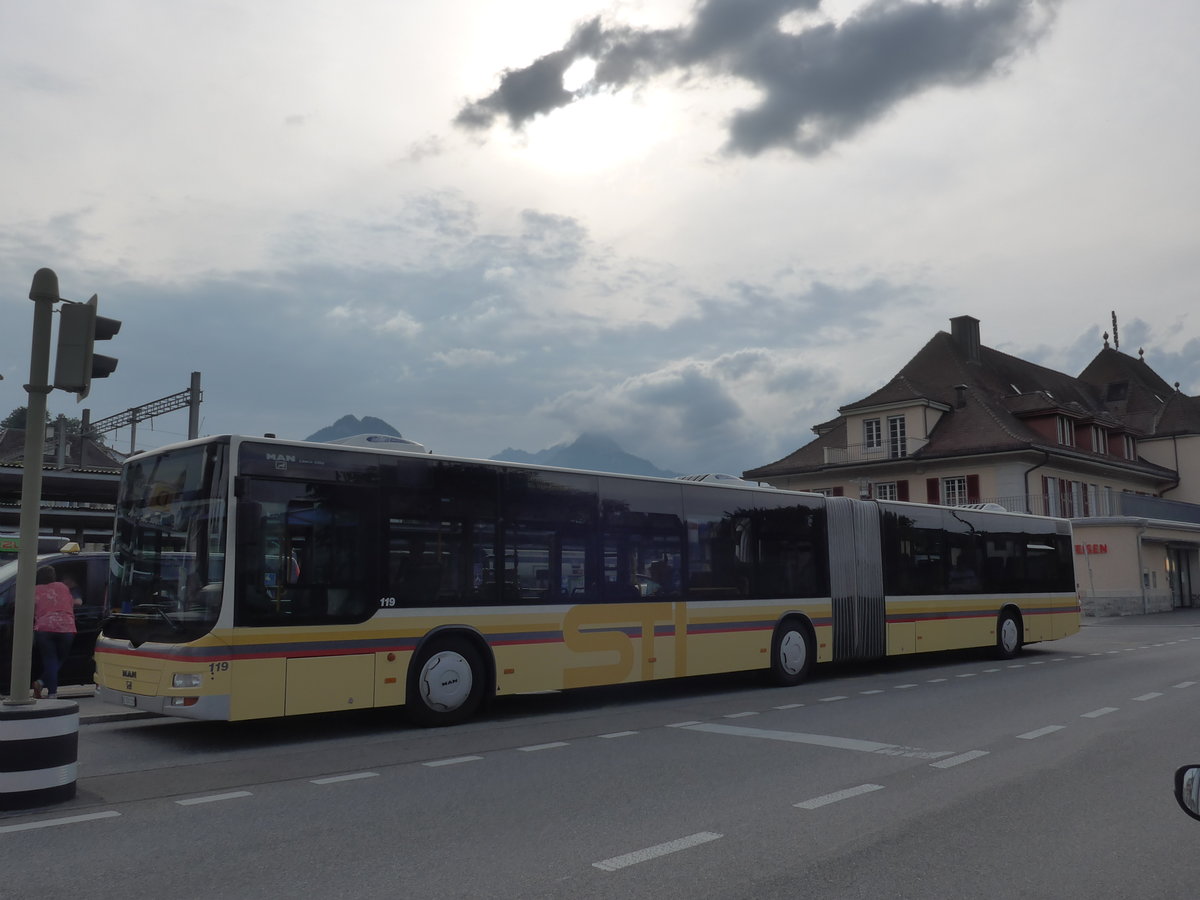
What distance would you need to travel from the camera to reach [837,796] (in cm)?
768

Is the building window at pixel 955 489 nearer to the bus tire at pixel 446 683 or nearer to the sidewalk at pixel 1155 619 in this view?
the sidewalk at pixel 1155 619

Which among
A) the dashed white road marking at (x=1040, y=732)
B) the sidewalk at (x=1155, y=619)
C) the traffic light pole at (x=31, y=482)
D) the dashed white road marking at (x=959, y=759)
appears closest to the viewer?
the traffic light pole at (x=31, y=482)

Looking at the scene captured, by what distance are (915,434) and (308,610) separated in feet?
151

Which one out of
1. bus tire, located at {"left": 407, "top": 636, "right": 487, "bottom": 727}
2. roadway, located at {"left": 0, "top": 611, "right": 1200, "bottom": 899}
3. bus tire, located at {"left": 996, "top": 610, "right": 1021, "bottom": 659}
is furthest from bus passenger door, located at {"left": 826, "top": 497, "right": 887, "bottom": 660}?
bus tire, located at {"left": 407, "top": 636, "right": 487, "bottom": 727}

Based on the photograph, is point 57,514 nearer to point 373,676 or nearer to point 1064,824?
point 373,676

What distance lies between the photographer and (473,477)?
1198 cm

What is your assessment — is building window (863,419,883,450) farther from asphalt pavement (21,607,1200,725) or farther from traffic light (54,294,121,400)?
traffic light (54,294,121,400)

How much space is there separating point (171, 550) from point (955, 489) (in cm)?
4605

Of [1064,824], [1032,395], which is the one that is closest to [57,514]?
[1064,824]

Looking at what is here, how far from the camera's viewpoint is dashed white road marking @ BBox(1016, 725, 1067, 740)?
10.6 metres

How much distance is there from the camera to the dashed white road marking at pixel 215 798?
759 centimetres

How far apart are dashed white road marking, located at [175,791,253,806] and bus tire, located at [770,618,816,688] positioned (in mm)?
9220

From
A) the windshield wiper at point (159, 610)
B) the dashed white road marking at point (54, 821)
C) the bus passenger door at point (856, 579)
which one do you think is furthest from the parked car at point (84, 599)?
the bus passenger door at point (856, 579)

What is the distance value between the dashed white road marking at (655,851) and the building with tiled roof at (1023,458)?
41.7 metres
